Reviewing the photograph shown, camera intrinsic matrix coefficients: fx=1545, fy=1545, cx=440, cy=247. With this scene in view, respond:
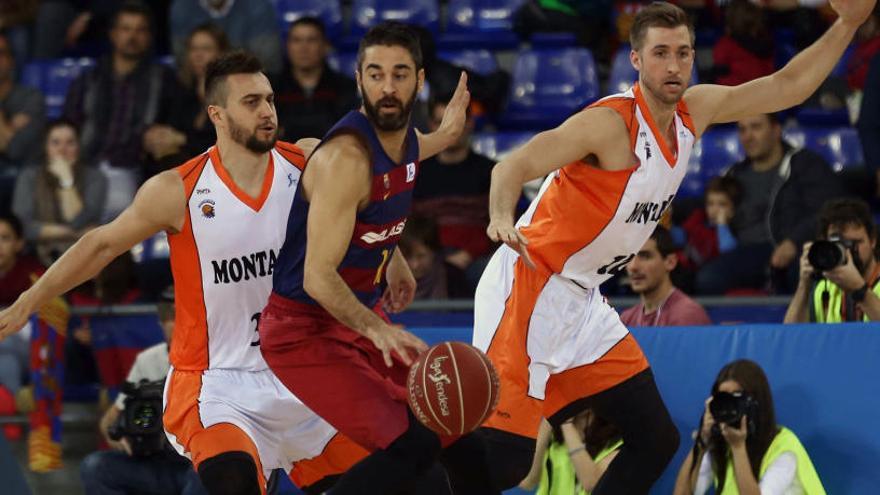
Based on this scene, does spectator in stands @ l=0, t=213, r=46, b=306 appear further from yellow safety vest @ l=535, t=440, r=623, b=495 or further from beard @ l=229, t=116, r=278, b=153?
beard @ l=229, t=116, r=278, b=153

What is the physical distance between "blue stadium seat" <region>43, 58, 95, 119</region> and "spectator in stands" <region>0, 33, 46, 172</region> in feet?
2.65

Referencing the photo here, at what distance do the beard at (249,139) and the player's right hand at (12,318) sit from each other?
1.03 m

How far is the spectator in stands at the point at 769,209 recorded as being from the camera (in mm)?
8773

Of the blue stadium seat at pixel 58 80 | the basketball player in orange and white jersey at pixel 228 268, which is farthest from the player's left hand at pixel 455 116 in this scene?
the blue stadium seat at pixel 58 80

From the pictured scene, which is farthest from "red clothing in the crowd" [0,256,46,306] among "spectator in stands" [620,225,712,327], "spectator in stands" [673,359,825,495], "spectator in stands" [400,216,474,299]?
"spectator in stands" [673,359,825,495]

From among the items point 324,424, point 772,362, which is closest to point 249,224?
point 324,424

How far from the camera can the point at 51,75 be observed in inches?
505

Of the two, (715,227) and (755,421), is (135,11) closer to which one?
(715,227)

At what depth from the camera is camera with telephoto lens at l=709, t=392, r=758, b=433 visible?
690cm

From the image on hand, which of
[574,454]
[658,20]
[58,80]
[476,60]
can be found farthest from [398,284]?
[58,80]

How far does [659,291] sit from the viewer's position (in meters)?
8.07

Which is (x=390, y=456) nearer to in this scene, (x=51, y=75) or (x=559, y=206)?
(x=559, y=206)

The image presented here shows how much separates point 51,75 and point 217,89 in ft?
23.8

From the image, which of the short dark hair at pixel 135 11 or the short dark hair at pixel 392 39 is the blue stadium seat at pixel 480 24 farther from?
the short dark hair at pixel 392 39
